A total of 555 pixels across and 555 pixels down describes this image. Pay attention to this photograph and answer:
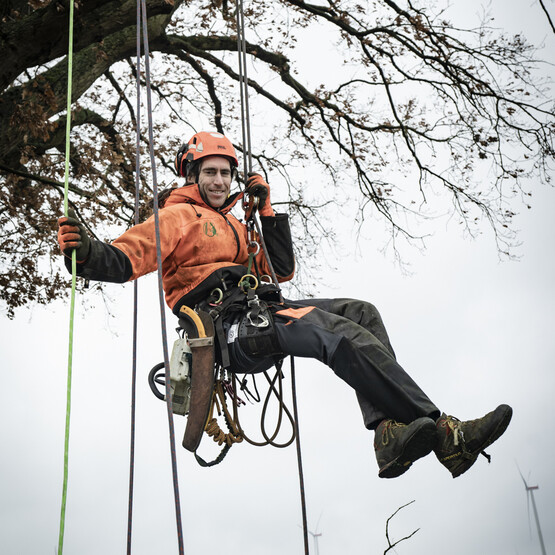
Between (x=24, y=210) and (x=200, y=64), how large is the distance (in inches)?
101

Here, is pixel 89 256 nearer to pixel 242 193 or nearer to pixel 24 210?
pixel 242 193

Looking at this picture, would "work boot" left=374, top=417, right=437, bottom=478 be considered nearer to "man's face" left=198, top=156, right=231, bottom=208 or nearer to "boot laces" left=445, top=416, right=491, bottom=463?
"boot laces" left=445, top=416, right=491, bottom=463

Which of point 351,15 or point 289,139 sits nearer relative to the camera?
point 351,15

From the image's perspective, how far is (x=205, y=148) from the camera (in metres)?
3.79

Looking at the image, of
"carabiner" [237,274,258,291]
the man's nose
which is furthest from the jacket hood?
"carabiner" [237,274,258,291]

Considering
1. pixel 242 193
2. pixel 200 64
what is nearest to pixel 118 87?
pixel 200 64

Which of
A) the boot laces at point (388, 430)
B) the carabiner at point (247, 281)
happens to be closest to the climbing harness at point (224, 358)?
the carabiner at point (247, 281)

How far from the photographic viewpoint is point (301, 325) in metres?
3.22

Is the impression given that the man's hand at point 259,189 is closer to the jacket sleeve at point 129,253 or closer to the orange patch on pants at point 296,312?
the jacket sleeve at point 129,253

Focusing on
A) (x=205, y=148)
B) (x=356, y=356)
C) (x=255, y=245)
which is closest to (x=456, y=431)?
(x=356, y=356)

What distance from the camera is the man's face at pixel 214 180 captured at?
12.4ft

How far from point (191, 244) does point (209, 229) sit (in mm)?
131

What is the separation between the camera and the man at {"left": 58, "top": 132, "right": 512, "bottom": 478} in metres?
2.89

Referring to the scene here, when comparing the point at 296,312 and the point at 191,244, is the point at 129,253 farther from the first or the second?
the point at 296,312
